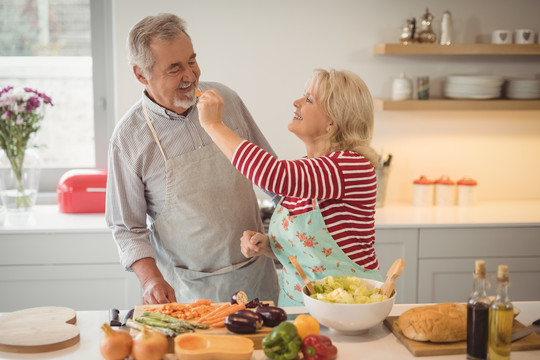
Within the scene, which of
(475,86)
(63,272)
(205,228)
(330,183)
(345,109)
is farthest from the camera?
(475,86)

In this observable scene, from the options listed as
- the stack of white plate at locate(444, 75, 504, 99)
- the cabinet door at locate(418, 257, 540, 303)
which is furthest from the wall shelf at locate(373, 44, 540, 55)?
the cabinet door at locate(418, 257, 540, 303)

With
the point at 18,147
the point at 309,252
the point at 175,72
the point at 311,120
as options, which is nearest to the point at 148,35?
the point at 175,72

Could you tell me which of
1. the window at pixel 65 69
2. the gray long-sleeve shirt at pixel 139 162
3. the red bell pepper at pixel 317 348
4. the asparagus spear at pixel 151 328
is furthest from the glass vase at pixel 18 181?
the red bell pepper at pixel 317 348

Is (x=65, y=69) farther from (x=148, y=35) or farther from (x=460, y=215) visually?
(x=460, y=215)

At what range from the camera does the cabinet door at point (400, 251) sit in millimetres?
3150

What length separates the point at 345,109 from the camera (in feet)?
6.16

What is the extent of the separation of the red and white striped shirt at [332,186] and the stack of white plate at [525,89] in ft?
6.64

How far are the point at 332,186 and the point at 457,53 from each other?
1987 millimetres

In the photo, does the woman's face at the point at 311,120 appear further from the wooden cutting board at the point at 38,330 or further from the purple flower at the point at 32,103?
the purple flower at the point at 32,103

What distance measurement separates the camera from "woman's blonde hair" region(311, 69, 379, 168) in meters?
1.88

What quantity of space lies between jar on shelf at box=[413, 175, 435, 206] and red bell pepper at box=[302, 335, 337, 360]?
2257 mm

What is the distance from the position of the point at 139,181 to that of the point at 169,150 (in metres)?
0.15

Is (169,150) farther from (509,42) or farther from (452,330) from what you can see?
(509,42)

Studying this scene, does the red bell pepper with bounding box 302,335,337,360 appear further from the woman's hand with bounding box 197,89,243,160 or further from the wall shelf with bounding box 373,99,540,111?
the wall shelf with bounding box 373,99,540,111
